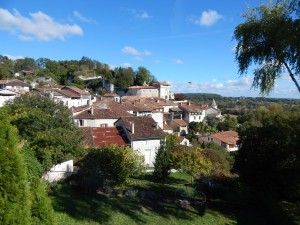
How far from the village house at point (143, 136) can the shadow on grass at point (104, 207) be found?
484 inches

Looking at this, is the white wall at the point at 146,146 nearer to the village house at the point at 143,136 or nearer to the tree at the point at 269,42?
the village house at the point at 143,136

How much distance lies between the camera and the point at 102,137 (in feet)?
102

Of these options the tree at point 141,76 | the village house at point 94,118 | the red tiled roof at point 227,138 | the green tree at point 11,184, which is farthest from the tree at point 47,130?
the tree at point 141,76

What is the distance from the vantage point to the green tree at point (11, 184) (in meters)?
6.25

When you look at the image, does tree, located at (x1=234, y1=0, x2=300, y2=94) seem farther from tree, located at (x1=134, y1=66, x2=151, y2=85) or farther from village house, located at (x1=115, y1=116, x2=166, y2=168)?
tree, located at (x1=134, y1=66, x2=151, y2=85)

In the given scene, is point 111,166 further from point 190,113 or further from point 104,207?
point 190,113

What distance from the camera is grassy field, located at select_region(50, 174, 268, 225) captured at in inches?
553

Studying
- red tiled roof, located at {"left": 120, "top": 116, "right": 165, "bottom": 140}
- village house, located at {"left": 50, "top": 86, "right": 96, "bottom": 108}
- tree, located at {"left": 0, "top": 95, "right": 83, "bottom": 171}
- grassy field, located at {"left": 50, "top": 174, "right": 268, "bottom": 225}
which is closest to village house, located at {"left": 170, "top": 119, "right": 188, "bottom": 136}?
village house, located at {"left": 50, "top": 86, "right": 96, "bottom": 108}

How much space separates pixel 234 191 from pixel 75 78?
3474 inches

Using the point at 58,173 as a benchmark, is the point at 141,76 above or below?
above

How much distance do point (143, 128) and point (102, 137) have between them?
4663 mm

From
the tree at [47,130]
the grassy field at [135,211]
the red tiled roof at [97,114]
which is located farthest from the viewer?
the red tiled roof at [97,114]

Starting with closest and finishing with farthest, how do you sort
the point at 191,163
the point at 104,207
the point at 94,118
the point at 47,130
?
the point at 104,207 → the point at 47,130 → the point at 191,163 → the point at 94,118

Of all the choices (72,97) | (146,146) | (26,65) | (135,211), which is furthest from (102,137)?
(26,65)
